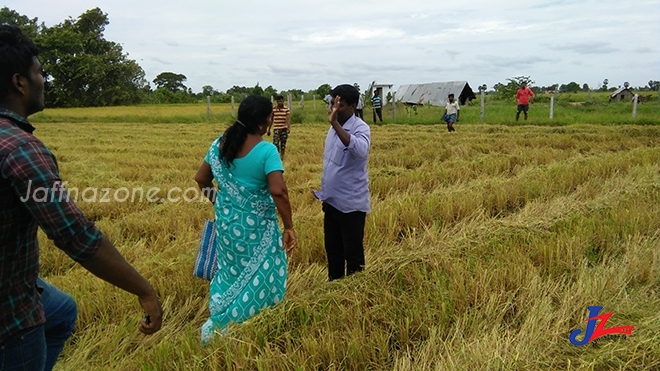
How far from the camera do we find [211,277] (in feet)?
9.89

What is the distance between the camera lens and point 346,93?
3.29 metres

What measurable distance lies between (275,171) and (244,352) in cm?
95

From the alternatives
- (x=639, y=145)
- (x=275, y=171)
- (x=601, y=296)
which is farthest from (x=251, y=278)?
(x=639, y=145)

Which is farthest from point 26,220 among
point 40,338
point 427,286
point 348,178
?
point 427,286

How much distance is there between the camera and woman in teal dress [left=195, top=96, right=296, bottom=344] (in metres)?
2.67

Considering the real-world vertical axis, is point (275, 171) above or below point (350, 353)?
above

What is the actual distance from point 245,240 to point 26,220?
4.47 feet

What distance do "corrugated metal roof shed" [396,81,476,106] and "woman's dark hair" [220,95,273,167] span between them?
103 feet

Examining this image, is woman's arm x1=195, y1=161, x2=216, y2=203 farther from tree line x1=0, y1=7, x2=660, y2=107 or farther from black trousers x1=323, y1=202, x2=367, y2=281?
tree line x1=0, y1=7, x2=660, y2=107

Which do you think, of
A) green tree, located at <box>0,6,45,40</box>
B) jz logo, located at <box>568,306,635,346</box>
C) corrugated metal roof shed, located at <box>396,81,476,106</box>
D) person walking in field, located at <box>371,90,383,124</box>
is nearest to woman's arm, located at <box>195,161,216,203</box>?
jz logo, located at <box>568,306,635,346</box>

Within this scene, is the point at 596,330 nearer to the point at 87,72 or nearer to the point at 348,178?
the point at 348,178

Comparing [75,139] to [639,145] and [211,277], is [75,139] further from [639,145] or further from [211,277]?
[639,145]

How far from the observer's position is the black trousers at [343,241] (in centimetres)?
337

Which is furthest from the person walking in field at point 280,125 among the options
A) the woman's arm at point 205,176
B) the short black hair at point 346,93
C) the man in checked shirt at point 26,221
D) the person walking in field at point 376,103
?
the person walking in field at point 376,103
